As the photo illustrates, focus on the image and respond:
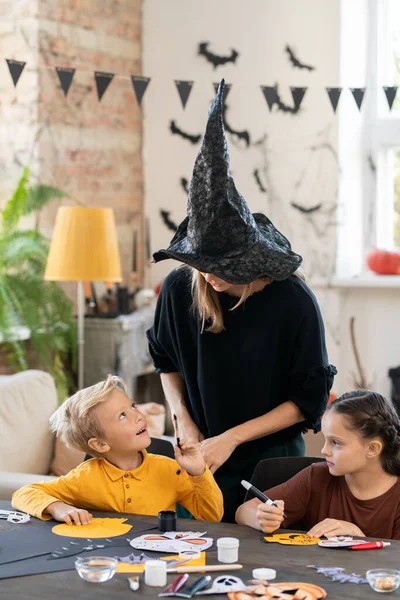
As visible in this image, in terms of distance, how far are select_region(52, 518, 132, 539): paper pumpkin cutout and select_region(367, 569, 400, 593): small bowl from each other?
23.1 inches

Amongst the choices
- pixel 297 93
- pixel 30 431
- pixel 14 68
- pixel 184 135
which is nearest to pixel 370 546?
pixel 30 431

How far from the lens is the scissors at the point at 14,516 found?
2178 millimetres

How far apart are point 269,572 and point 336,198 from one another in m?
3.95

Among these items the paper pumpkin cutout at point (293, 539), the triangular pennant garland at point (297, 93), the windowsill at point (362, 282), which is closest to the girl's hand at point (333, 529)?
the paper pumpkin cutout at point (293, 539)

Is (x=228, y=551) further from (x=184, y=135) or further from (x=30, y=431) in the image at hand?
(x=184, y=135)

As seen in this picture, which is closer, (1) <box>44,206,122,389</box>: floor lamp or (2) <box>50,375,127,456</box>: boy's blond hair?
(2) <box>50,375,127,456</box>: boy's blond hair

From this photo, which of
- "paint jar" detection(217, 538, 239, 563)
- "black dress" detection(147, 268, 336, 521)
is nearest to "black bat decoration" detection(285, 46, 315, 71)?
"black dress" detection(147, 268, 336, 521)

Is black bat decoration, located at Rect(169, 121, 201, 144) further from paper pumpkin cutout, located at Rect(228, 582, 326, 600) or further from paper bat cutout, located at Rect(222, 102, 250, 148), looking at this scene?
paper pumpkin cutout, located at Rect(228, 582, 326, 600)

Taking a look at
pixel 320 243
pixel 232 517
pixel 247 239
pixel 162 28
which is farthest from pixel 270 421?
pixel 162 28

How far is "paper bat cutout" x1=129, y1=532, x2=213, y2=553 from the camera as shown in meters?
1.93

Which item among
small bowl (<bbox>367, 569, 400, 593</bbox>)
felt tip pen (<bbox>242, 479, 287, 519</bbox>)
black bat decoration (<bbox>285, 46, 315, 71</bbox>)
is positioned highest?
black bat decoration (<bbox>285, 46, 315, 71</bbox>)

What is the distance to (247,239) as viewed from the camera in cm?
227

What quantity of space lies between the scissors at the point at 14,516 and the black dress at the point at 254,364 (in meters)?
0.52

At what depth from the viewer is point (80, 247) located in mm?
4656
